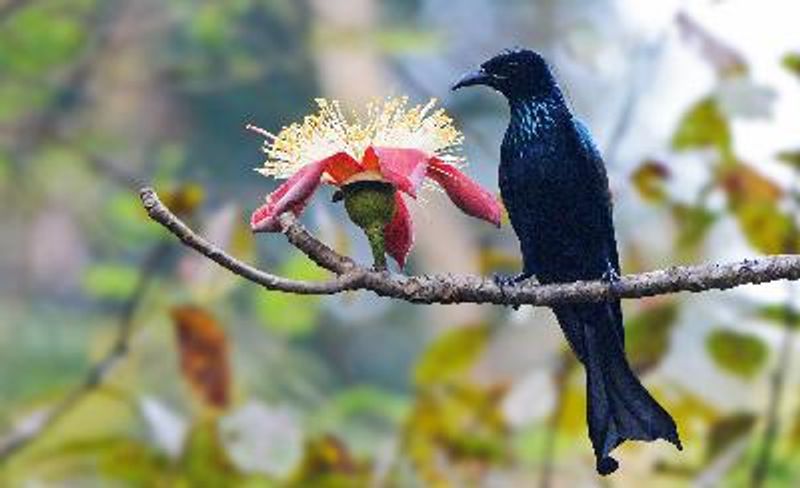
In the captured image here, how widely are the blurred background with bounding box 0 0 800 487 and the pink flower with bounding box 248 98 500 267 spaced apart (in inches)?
1.0

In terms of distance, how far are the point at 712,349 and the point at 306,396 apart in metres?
2.57

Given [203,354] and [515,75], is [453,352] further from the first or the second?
[515,75]

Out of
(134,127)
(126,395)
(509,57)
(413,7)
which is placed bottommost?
(509,57)

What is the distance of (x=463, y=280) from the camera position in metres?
0.67

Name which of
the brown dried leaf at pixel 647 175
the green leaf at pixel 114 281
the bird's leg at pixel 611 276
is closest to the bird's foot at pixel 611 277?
the bird's leg at pixel 611 276

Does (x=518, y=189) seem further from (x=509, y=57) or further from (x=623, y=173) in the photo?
(x=623, y=173)

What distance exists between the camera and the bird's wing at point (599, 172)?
28.1 inches

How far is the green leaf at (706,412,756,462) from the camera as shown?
6.07 ft

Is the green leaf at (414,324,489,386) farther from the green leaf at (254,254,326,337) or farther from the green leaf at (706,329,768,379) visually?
the green leaf at (254,254,326,337)

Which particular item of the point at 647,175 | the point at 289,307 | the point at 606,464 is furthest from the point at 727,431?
the point at 289,307

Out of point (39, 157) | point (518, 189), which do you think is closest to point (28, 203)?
point (39, 157)

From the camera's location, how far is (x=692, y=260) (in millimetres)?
2137

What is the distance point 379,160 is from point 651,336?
45.2 inches

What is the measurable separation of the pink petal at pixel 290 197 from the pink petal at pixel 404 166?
0.03 metres
